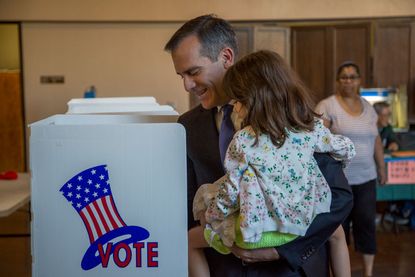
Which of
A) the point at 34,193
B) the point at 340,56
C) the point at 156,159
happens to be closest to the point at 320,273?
the point at 156,159

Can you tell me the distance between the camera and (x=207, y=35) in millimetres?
1507

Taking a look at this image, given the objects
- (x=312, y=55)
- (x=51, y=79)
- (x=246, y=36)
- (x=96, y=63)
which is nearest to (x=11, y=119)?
(x=51, y=79)

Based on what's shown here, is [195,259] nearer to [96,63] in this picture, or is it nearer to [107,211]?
[107,211]

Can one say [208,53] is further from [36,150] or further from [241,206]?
[36,150]

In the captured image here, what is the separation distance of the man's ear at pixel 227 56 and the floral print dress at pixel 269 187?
29 cm

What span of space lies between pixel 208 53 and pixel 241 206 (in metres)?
0.42

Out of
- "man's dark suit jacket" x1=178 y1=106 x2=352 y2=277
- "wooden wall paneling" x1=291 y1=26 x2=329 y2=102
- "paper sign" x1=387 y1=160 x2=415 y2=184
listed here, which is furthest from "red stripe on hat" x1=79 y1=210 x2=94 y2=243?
"wooden wall paneling" x1=291 y1=26 x2=329 y2=102

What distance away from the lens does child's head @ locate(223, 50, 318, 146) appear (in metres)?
1.28

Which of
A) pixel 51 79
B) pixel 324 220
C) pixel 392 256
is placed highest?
pixel 51 79

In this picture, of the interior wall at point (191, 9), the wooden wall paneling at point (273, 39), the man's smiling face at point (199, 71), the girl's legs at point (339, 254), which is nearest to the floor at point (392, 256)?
the wooden wall paneling at point (273, 39)

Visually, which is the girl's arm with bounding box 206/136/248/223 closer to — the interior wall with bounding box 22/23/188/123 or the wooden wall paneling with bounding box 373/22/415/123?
the interior wall with bounding box 22/23/188/123

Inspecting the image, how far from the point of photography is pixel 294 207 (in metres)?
1.29

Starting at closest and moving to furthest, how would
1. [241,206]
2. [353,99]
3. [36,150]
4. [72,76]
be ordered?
[36,150] < [241,206] < [353,99] < [72,76]

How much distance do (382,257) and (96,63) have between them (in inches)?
163
